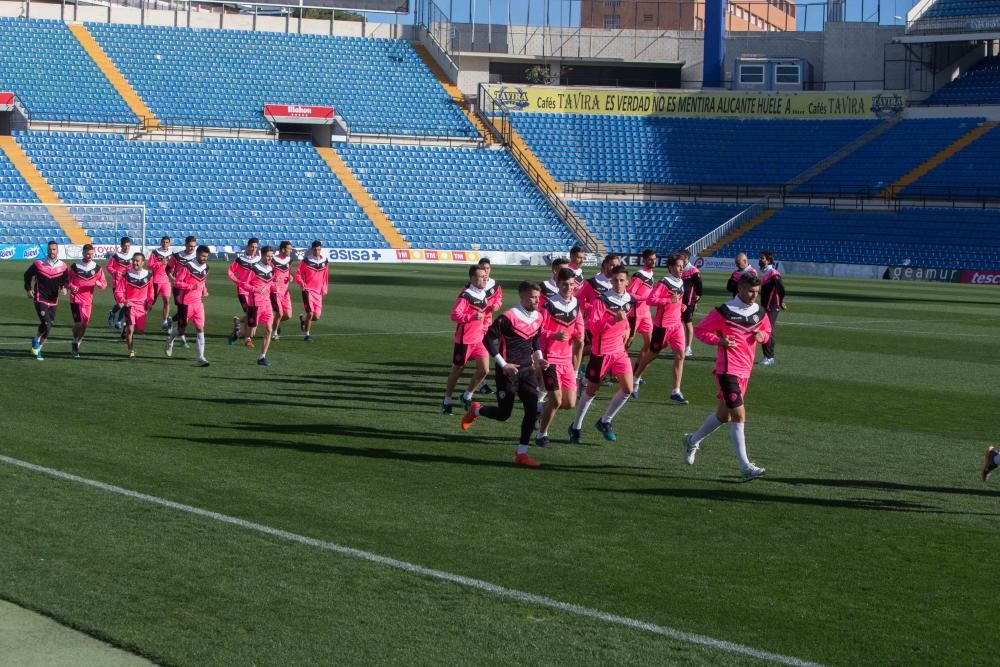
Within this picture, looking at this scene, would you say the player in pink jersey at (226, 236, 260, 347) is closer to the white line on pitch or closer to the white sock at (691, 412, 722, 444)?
the white line on pitch

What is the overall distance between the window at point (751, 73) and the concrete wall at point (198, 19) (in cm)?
1859

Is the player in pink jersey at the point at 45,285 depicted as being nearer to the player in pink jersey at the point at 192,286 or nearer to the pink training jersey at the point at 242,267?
the player in pink jersey at the point at 192,286

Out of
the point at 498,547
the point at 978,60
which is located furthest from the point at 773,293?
the point at 978,60

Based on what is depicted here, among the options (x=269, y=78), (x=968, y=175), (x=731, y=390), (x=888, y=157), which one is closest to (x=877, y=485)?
(x=731, y=390)

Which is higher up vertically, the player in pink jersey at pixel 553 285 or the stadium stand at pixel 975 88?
the stadium stand at pixel 975 88

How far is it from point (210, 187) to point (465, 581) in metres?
54.1

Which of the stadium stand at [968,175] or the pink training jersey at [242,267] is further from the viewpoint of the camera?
the stadium stand at [968,175]

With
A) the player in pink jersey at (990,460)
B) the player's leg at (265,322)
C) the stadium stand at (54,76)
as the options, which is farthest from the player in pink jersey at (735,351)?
the stadium stand at (54,76)

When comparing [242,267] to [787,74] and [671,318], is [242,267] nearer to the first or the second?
[671,318]

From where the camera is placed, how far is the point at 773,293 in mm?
25000

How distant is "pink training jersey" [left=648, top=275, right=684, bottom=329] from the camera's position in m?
19.2

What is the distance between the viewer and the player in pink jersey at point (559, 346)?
14266 mm

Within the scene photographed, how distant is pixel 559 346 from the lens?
570 inches

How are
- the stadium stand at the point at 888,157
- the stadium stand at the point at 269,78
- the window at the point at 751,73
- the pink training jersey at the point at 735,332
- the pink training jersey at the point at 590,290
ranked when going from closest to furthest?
the pink training jersey at the point at 735,332, the pink training jersey at the point at 590,290, the stadium stand at the point at 888,157, the stadium stand at the point at 269,78, the window at the point at 751,73
